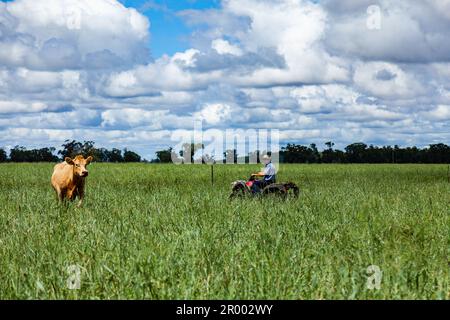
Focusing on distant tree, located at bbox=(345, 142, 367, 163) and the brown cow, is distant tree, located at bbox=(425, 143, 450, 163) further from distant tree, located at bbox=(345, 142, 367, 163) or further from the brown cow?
the brown cow

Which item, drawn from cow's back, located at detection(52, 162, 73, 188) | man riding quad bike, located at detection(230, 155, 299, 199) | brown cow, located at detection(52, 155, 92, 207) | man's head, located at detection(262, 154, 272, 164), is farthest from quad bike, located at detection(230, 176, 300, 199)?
cow's back, located at detection(52, 162, 73, 188)

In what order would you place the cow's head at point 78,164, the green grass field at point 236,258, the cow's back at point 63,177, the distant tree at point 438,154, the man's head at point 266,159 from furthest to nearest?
1. the distant tree at point 438,154
2. the cow's back at point 63,177
3. the man's head at point 266,159
4. the cow's head at point 78,164
5. the green grass field at point 236,258

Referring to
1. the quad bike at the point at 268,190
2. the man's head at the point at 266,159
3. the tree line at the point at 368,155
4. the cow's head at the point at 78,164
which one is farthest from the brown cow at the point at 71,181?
the tree line at the point at 368,155

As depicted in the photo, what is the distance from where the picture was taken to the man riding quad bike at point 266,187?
12.5 m

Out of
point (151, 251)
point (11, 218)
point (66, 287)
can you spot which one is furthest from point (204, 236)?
point (11, 218)

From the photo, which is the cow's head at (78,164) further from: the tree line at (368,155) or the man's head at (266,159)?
the tree line at (368,155)

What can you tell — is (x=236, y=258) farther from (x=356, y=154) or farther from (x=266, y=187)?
(x=356, y=154)

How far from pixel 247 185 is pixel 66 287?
8.63 meters

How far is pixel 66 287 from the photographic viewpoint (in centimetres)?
464

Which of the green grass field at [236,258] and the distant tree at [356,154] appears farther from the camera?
the distant tree at [356,154]

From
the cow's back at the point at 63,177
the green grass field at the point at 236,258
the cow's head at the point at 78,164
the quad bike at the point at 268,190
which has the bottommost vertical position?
the green grass field at the point at 236,258

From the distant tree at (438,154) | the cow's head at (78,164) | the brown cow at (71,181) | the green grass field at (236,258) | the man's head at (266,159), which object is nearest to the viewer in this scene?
the green grass field at (236,258)

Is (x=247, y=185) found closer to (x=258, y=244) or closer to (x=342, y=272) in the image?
(x=258, y=244)

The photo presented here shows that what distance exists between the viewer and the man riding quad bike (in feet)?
41.0
